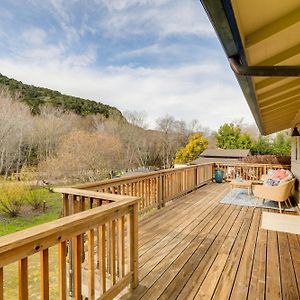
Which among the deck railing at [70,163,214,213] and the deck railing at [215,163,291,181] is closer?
the deck railing at [70,163,214,213]

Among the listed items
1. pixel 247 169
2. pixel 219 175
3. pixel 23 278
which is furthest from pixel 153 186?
pixel 247 169

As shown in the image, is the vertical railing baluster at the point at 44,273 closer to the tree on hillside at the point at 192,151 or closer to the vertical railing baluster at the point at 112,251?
the vertical railing baluster at the point at 112,251

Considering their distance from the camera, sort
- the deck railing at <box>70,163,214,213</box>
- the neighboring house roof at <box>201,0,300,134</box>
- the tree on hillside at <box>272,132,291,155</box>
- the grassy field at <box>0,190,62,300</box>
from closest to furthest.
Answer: the neighboring house roof at <box>201,0,300,134</box>, the deck railing at <box>70,163,214,213</box>, the grassy field at <box>0,190,62,300</box>, the tree on hillside at <box>272,132,291,155</box>

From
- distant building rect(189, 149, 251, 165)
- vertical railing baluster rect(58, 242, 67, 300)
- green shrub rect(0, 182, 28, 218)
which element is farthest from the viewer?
distant building rect(189, 149, 251, 165)

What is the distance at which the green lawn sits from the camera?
12656 millimetres

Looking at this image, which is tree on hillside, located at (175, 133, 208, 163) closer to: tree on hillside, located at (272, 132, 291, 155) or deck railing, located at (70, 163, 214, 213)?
tree on hillside, located at (272, 132, 291, 155)

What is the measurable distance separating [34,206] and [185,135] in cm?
2769

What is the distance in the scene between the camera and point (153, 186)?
18.2 feet

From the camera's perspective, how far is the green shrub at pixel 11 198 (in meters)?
13.8

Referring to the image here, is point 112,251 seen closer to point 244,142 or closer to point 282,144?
point 282,144

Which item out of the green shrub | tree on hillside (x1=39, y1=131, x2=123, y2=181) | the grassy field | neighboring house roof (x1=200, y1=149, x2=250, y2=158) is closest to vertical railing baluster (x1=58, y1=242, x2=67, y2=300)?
the grassy field

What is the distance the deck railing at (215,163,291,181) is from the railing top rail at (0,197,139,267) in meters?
8.95

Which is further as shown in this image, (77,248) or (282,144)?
(282,144)

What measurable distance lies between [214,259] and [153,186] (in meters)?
2.56
